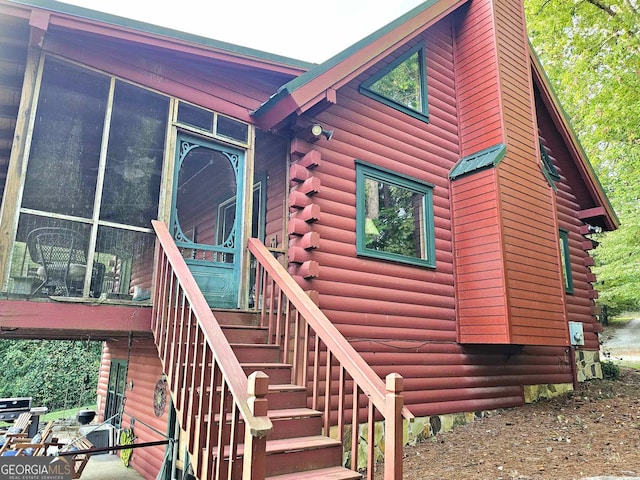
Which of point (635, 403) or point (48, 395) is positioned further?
point (48, 395)

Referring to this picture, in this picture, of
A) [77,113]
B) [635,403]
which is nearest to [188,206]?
[77,113]

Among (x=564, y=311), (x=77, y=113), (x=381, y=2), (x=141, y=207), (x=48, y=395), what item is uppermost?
(x=381, y=2)

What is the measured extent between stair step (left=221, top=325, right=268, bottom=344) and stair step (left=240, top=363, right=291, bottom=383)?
0.50 m

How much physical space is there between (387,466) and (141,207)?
356 cm

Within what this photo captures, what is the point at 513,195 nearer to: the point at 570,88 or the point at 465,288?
the point at 465,288

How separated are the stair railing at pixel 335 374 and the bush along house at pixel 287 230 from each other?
22mm

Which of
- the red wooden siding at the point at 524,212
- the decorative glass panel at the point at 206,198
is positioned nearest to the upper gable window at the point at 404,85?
the red wooden siding at the point at 524,212

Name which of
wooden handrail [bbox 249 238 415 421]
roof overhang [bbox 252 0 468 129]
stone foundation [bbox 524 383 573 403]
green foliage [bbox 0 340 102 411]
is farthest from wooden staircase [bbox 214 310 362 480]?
green foliage [bbox 0 340 102 411]

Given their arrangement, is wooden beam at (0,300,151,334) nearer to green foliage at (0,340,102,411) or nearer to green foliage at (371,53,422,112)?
green foliage at (371,53,422,112)

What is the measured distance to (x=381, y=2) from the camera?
130 feet

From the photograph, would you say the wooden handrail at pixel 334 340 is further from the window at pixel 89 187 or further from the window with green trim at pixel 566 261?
the window with green trim at pixel 566 261

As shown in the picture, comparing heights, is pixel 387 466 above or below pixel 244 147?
below

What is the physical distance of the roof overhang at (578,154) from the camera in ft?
30.9

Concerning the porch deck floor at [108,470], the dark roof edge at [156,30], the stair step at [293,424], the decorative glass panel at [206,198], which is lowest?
the porch deck floor at [108,470]
